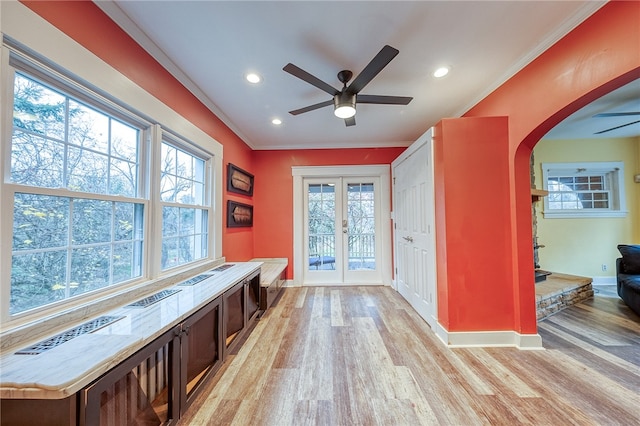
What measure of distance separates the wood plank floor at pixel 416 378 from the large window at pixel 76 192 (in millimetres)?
1095

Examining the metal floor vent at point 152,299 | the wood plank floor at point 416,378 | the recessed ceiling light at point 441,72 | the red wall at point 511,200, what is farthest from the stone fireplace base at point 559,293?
the metal floor vent at point 152,299

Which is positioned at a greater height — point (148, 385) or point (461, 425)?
point (148, 385)

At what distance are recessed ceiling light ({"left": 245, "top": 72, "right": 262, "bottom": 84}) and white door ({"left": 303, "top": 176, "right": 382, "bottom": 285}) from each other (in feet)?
7.26

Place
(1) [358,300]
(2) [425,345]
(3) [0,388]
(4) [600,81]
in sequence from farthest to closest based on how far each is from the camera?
(1) [358,300]
(2) [425,345]
(4) [600,81]
(3) [0,388]

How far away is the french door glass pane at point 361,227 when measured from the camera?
4.36 m

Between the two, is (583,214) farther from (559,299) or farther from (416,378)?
(416,378)

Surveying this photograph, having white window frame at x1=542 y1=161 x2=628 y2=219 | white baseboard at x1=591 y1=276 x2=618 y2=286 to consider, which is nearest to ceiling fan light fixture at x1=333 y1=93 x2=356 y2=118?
white window frame at x1=542 y1=161 x2=628 y2=219

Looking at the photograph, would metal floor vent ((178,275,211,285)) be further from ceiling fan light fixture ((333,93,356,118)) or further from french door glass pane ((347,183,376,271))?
french door glass pane ((347,183,376,271))

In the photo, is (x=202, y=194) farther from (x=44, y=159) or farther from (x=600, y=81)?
(x=600, y=81)

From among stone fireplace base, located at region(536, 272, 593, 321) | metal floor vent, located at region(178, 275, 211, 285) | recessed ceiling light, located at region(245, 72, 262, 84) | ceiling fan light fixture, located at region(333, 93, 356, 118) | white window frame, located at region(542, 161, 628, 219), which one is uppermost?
recessed ceiling light, located at region(245, 72, 262, 84)

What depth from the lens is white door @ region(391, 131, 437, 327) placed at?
8.63 feet

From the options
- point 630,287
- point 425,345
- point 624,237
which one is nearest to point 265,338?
point 425,345

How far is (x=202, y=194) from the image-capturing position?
9.16 feet

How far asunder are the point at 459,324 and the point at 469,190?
4.31 feet
